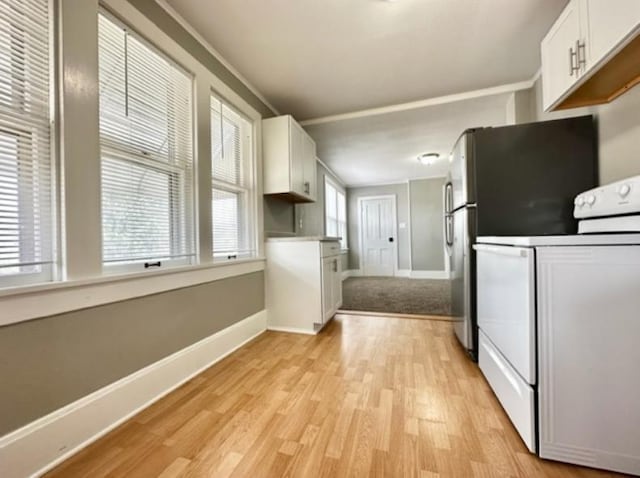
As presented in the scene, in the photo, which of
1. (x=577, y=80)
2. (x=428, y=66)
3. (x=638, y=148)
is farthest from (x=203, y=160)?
(x=638, y=148)

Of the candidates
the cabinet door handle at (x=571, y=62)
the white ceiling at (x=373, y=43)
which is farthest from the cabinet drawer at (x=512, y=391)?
the white ceiling at (x=373, y=43)

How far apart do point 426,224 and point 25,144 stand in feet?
21.4

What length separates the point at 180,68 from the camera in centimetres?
188

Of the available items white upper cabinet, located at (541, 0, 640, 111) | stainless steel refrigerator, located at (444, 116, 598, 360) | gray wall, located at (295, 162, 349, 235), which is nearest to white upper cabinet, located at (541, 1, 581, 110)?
white upper cabinet, located at (541, 0, 640, 111)

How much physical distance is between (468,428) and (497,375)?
0.36 m

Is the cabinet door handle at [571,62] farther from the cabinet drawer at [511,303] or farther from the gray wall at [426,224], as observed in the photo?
the gray wall at [426,224]

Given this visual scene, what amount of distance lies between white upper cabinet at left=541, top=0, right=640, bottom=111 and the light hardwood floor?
5.69 ft

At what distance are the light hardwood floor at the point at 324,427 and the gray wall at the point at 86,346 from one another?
10.6 inches

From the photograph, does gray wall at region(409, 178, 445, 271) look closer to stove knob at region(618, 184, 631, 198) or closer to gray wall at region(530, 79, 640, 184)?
gray wall at region(530, 79, 640, 184)

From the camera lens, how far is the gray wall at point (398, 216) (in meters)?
6.70

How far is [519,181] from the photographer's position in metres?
1.84

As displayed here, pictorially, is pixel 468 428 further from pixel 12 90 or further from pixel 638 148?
pixel 12 90

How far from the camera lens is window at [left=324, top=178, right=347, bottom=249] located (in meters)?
5.45

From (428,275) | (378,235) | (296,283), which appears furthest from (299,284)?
(428,275)
